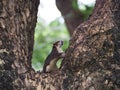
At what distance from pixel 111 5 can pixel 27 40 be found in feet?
2.19

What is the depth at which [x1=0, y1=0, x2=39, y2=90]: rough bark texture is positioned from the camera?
3.24m

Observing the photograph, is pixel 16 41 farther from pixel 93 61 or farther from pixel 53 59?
pixel 93 61

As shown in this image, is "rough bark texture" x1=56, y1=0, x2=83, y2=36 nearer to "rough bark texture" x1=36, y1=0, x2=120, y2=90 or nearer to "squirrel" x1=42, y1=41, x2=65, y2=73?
"squirrel" x1=42, y1=41, x2=65, y2=73

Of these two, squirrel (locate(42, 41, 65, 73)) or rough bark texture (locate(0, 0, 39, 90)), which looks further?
squirrel (locate(42, 41, 65, 73))

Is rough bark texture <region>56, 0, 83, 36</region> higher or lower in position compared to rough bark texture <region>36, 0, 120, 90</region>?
higher

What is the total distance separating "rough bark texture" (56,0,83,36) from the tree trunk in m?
2.24

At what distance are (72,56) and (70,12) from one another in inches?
99.1

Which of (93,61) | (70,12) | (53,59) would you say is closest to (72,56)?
(93,61)

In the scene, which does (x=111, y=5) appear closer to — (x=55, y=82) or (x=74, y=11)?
(x=55, y=82)

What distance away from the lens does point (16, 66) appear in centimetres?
329

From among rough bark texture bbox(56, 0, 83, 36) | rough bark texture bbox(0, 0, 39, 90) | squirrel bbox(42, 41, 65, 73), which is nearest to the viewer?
rough bark texture bbox(0, 0, 39, 90)

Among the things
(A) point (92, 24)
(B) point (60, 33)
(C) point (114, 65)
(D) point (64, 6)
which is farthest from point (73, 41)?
(B) point (60, 33)

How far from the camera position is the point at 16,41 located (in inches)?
133

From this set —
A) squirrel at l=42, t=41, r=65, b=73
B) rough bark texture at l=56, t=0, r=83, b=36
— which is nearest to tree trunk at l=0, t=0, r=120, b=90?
squirrel at l=42, t=41, r=65, b=73
